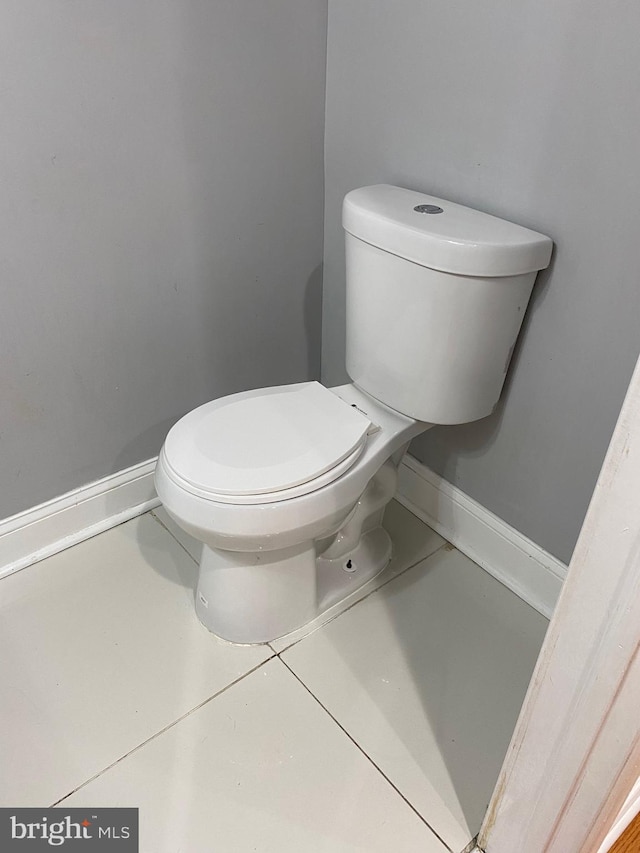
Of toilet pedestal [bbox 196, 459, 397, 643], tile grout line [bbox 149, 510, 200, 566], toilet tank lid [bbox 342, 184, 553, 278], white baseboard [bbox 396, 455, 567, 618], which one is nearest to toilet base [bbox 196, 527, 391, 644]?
toilet pedestal [bbox 196, 459, 397, 643]

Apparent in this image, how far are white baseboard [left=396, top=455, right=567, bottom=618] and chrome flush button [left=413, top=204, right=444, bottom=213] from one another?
2.02ft

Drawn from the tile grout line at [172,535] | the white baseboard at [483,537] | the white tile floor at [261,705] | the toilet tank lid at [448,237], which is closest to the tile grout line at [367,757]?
the white tile floor at [261,705]

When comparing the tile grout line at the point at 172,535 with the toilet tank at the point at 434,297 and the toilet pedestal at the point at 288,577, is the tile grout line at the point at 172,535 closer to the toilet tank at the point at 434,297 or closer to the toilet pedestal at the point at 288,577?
the toilet pedestal at the point at 288,577

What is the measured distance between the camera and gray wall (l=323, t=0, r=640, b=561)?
104cm

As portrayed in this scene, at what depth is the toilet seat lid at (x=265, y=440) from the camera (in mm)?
1143

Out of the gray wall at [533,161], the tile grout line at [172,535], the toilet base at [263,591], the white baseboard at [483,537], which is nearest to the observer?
the gray wall at [533,161]

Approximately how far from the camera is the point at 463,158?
1.25 meters

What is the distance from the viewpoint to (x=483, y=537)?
60.1 inches

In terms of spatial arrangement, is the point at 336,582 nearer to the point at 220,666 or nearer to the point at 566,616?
the point at 220,666

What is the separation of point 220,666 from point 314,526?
37 centimetres

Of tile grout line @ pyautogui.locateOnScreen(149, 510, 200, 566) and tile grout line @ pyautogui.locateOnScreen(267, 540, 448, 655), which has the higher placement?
tile grout line @ pyautogui.locateOnScreen(267, 540, 448, 655)

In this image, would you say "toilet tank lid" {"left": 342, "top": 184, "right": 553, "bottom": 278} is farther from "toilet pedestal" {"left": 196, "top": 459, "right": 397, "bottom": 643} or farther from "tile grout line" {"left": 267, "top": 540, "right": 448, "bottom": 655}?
"tile grout line" {"left": 267, "top": 540, "right": 448, "bottom": 655}

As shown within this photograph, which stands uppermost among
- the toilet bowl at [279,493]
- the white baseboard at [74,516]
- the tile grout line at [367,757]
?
the toilet bowl at [279,493]

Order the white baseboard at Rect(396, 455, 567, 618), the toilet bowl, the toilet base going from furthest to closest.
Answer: the white baseboard at Rect(396, 455, 567, 618)
the toilet base
the toilet bowl
